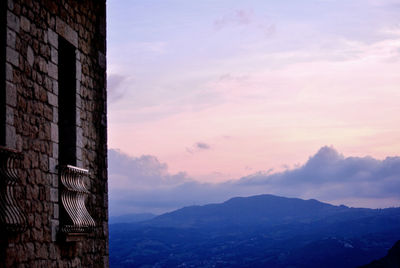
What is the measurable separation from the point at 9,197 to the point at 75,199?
5.95 feet

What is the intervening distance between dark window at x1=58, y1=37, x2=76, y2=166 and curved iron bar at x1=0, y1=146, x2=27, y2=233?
5.96 ft

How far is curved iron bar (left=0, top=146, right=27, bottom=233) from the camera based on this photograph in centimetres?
669

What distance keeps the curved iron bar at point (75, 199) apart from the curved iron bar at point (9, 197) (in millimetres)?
1228

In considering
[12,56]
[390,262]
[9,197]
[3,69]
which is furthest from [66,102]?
[390,262]

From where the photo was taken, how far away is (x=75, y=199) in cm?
862

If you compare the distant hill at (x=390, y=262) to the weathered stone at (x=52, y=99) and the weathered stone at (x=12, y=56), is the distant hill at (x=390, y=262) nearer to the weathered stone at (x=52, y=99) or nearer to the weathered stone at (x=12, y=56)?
the weathered stone at (x=52, y=99)

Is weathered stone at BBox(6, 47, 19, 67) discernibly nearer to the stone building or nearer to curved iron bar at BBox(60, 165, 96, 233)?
the stone building

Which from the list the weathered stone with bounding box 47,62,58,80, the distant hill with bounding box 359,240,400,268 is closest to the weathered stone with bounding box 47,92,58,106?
the weathered stone with bounding box 47,62,58,80

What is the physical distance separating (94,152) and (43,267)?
7.63 ft

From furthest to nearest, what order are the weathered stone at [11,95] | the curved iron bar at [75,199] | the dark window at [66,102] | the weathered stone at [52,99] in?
the dark window at [66,102] → the curved iron bar at [75,199] → the weathered stone at [52,99] → the weathered stone at [11,95]

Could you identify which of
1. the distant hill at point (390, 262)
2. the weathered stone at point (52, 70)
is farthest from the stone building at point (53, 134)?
the distant hill at point (390, 262)

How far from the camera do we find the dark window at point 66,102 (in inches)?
348

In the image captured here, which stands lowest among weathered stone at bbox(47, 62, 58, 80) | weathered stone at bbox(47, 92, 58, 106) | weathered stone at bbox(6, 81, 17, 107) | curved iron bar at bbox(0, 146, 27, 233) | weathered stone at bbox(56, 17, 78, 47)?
curved iron bar at bbox(0, 146, 27, 233)

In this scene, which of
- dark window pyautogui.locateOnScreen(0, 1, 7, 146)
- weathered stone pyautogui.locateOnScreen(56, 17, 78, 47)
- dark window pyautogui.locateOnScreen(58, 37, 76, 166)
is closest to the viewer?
dark window pyautogui.locateOnScreen(0, 1, 7, 146)
